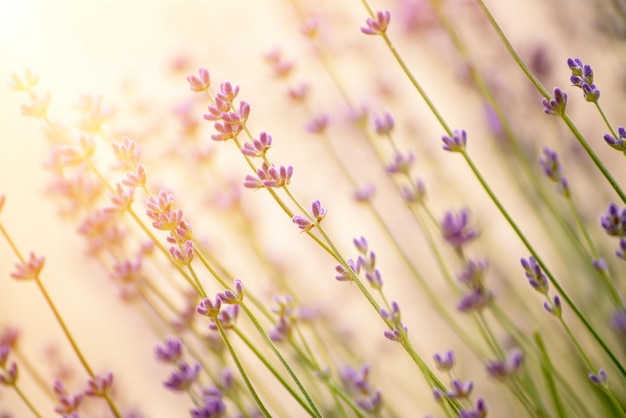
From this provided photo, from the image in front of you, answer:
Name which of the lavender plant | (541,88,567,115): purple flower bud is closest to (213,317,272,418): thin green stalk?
the lavender plant

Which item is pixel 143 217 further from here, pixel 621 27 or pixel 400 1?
pixel 621 27

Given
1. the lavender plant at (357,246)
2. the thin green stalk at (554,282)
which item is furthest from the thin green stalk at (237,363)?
the thin green stalk at (554,282)

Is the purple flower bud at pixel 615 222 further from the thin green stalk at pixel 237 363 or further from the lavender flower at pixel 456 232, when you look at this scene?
the thin green stalk at pixel 237 363

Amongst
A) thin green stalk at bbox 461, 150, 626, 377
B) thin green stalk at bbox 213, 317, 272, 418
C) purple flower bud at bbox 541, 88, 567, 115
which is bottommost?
thin green stalk at bbox 461, 150, 626, 377

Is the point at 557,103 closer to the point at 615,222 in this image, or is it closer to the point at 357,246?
the point at 615,222

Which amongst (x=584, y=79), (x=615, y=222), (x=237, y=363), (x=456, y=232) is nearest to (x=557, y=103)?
(x=584, y=79)

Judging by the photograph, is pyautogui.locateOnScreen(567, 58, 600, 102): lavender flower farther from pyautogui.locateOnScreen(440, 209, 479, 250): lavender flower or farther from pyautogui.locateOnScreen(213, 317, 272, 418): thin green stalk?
pyautogui.locateOnScreen(213, 317, 272, 418): thin green stalk

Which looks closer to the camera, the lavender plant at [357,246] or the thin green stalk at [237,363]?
the thin green stalk at [237,363]

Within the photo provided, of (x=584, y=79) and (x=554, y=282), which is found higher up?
(x=584, y=79)
